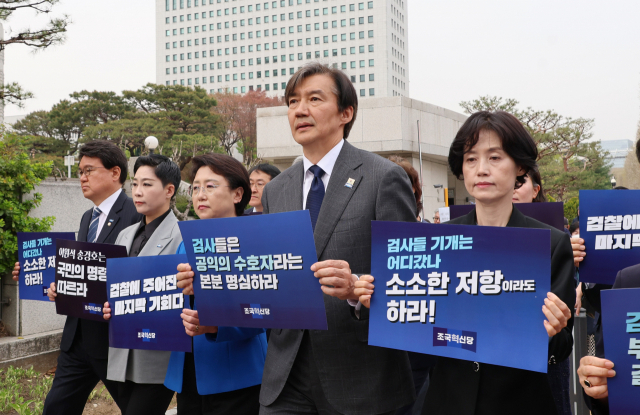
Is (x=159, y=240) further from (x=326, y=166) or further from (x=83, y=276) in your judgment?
(x=326, y=166)

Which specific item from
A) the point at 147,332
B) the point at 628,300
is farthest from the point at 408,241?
the point at 147,332

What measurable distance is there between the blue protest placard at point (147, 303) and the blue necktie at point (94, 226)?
3.65 ft

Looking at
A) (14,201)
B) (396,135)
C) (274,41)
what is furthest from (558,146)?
(274,41)

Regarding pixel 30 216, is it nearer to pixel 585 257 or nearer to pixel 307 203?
pixel 307 203

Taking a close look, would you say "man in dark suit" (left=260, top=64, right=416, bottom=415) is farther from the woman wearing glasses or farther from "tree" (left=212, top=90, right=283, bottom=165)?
"tree" (left=212, top=90, right=283, bottom=165)

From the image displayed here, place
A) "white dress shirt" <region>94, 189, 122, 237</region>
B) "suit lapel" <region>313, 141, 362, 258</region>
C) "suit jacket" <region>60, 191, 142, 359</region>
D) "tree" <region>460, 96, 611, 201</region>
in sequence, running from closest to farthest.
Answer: "suit lapel" <region>313, 141, 362, 258</region> → "suit jacket" <region>60, 191, 142, 359</region> → "white dress shirt" <region>94, 189, 122, 237</region> → "tree" <region>460, 96, 611, 201</region>

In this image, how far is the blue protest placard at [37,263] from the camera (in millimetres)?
4230

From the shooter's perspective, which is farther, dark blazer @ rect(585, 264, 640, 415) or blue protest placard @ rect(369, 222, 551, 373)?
blue protest placard @ rect(369, 222, 551, 373)

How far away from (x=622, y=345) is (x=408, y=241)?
0.81 m

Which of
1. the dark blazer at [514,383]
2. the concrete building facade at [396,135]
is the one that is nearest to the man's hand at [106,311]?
the dark blazer at [514,383]

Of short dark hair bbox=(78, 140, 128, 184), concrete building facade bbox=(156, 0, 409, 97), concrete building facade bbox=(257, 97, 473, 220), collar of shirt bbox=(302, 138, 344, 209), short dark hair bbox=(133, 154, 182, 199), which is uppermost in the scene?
concrete building facade bbox=(156, 0, 409, 97)

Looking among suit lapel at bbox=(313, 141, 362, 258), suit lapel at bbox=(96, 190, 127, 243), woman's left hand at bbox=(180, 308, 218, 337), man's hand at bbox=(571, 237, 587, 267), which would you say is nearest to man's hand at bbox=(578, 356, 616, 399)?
suit lapel at bbox=(313, 141, 362, 258)

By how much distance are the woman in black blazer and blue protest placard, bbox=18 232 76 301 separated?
2974 mm

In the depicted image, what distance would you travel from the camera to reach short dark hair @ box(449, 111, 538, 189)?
2.31 meters
